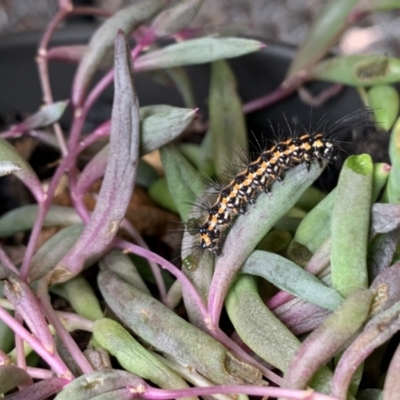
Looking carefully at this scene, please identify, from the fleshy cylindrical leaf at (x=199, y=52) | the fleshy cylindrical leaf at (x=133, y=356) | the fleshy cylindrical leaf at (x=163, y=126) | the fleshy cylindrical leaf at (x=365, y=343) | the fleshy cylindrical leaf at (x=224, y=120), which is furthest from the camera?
the fleshy cylindrical leaf at (x=224, y=120)

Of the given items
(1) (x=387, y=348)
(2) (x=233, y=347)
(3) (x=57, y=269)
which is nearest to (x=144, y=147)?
(3) (x=57, y=269)

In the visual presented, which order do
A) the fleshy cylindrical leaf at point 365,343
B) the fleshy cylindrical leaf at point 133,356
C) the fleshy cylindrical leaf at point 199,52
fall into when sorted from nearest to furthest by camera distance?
the fleshy cylindrical leaf at point 365,343 → the fleshy cylindrical leaf at point 133,356 → the fleshy cylindrical leaf at point 199,52

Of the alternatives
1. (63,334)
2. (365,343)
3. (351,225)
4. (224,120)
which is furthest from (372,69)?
(63,334)

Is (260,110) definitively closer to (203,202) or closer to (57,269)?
(203,202)

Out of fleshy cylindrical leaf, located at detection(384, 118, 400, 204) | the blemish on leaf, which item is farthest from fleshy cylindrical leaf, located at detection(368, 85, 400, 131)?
fleshy cylindrical leaf, located at detection(384, 118, 400, 204)

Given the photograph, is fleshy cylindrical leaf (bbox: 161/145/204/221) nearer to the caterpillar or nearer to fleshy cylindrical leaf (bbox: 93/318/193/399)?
the caterpillar

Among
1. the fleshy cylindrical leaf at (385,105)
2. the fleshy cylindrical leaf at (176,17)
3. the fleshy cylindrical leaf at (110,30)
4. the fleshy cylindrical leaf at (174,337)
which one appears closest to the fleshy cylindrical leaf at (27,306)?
the fleshy cylindrical leaf at (174,337)

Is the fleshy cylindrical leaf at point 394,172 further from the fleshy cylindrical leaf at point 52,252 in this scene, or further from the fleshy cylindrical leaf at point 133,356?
the fleshy cylindrical leaf at point 52,252
